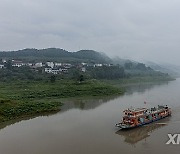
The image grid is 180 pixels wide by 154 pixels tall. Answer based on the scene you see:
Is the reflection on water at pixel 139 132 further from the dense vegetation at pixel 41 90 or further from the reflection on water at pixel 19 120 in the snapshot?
the dense vegetation at pixel 41 90

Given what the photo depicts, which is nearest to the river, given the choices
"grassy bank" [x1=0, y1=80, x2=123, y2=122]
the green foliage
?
"grassy bank" [x1=0, y1=80, x2=123, y2=122]

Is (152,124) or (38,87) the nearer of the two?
(152,124)

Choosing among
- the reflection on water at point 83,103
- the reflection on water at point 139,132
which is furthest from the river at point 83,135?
the reflection on water at point 83,103

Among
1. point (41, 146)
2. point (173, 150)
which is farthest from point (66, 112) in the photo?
point (173, 150)

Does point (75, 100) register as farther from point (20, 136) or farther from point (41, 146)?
point (41, 146)

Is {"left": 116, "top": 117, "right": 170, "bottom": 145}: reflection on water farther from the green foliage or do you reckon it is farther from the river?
the green foliage

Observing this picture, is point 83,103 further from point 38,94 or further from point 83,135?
point 83,135

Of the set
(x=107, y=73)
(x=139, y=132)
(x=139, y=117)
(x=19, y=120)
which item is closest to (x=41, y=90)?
(x=19, y=120)
